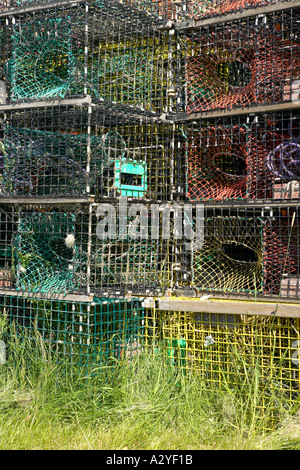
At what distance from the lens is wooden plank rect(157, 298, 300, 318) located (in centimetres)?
471

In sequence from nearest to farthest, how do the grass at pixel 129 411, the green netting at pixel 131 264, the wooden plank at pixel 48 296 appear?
the grass at pixel 129 411 < the wooden plank at pixel 48 296 < the green netting at pixel 131 264

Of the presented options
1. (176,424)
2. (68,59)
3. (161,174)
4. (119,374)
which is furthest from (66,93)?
(176,424)

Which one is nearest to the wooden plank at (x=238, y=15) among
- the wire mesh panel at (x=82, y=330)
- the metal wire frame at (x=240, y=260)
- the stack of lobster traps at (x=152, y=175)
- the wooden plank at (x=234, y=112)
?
the stack of lobster traps at (x=152, y=175)

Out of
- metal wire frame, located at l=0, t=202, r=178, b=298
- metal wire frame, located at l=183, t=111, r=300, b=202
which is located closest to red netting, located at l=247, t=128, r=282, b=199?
metal wire frame, located at l=183, t=111, r=300, b=202

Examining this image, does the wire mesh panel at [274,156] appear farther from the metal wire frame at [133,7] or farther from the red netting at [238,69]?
the metal wire frame at [133,7]

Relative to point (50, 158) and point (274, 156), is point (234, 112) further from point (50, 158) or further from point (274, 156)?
point (50, 158)

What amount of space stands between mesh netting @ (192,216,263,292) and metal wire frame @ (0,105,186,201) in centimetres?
57

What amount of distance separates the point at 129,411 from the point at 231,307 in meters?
1.09

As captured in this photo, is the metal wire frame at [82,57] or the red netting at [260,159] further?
the red netting at [260,159]

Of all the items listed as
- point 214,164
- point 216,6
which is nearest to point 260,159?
point 214,164

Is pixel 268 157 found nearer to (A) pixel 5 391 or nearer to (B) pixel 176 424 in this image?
(B) pixel 176 424

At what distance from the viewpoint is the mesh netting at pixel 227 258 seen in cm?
575

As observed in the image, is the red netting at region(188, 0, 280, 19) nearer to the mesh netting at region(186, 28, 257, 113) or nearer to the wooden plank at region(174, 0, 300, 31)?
the wooden plank at region(174, 0, 300, 31)

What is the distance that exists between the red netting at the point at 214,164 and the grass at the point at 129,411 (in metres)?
1.69
